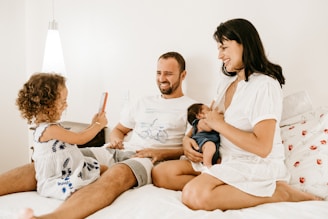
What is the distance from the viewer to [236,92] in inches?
61.6

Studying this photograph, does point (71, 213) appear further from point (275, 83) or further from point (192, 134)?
point (275, 83)

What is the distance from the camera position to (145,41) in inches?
95.7

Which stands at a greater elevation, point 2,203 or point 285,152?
point 285,152

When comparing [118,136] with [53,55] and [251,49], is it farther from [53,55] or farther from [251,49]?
[251,49]

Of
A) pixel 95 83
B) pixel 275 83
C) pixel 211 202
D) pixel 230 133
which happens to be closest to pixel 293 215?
pixel 211 202

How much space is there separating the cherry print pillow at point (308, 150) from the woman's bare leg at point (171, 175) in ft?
1.54

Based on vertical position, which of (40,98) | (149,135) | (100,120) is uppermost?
(40,98)

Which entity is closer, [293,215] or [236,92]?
[293,215]

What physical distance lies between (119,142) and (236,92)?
0.78 metres

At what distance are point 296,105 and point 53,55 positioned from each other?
1.83 metres

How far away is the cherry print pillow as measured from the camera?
1.43 metres

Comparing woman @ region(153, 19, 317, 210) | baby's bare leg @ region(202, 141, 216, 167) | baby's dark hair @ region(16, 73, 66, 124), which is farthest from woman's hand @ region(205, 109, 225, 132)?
baby's dark hair @ region(16, 73, 66, 124)

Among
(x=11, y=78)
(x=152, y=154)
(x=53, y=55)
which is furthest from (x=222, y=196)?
(x=11, y=78)

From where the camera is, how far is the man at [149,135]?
4.92ft
